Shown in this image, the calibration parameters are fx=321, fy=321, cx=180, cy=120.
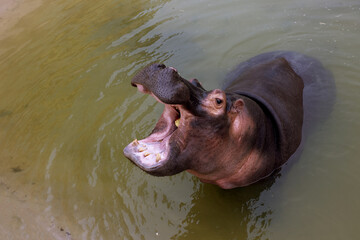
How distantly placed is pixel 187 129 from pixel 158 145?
336 millimetres

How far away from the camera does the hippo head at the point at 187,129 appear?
2320 millimetres

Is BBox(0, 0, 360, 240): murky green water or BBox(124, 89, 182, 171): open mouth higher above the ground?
BBox(124, 89, 182, 171): open mouth

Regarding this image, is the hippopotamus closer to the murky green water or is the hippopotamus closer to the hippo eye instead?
the hippo eye

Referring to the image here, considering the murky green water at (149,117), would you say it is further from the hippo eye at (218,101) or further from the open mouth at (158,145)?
the hippo eye at (218,101)

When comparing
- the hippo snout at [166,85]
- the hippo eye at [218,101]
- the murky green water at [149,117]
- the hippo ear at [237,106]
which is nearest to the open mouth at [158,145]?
the hippo snout at [166,85]

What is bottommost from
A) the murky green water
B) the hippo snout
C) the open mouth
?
the murky green water

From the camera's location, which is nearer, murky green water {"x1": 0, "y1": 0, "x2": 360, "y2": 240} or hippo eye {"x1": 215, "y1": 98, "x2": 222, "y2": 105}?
hippo eye {"x1": 215, "y1": 98, "x2": 222, "y2": 105}

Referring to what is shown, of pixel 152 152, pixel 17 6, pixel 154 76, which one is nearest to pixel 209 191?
pixel 152 152

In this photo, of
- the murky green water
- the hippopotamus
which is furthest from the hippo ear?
the murky green water

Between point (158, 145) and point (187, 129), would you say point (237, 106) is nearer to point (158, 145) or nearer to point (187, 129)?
point (187, 129)

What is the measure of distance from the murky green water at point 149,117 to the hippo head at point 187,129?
2.82 ft

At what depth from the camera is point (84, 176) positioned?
4.03m

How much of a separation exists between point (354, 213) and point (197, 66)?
330 cm

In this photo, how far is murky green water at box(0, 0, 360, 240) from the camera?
3.36 meters
